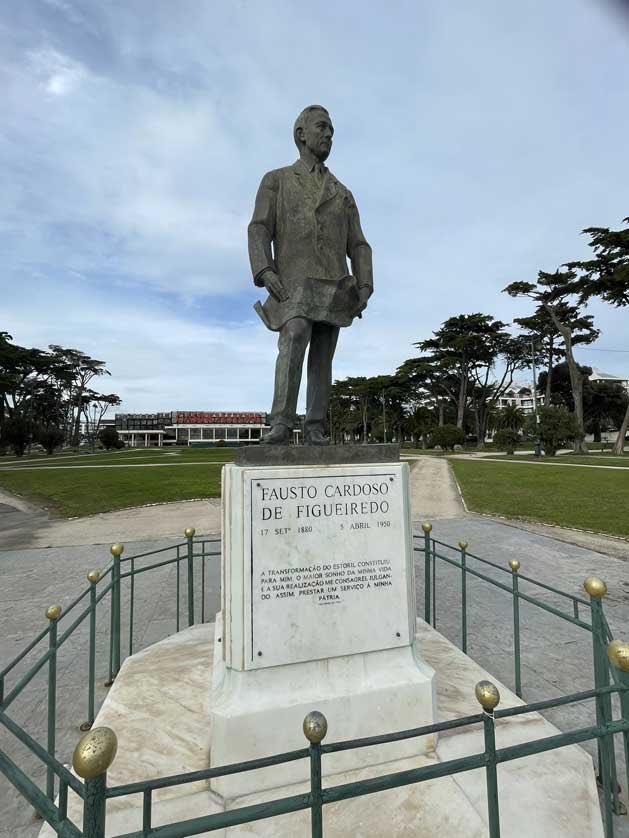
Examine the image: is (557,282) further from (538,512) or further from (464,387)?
(538,512)

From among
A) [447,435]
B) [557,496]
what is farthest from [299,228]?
[447,435]

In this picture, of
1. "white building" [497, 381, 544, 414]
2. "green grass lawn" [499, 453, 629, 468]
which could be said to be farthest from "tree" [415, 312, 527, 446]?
"white building" [497, 381, 544, 414]

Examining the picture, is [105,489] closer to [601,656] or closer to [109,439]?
[601,656]

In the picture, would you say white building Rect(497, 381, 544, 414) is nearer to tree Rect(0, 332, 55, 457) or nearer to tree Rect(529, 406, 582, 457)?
tree Rect(529, 406, 582, 457)

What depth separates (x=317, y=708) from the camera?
249 cm

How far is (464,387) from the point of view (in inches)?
1997

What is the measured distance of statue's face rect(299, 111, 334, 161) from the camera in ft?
11.0

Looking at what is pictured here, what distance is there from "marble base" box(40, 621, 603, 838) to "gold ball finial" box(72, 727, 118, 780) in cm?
143

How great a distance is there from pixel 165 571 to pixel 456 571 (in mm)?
4826

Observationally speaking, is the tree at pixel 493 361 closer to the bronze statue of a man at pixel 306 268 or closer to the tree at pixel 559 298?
the tree at pixel 559 298

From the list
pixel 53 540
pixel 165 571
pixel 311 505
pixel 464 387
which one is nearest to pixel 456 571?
pixel 165 571

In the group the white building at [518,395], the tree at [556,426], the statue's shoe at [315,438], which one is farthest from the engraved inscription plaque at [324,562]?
the white building at [518,395]

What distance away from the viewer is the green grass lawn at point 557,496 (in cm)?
1057

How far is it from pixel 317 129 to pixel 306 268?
3.54 ft
